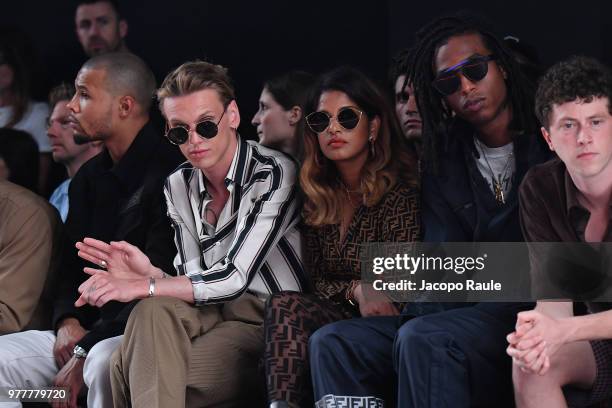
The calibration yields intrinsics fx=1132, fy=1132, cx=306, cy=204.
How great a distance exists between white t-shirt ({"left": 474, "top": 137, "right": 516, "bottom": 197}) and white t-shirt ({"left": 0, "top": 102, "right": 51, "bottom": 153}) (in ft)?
7.28

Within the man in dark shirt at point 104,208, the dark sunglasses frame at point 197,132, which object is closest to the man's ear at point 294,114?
the man in dark shirt at point 104,208

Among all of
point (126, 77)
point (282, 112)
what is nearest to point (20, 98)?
point (126, 77)

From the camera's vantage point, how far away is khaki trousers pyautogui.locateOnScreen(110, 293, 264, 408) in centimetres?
334

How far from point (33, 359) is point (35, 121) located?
149cm

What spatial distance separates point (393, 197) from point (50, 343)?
138 cm

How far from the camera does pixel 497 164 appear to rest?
11.7 ft

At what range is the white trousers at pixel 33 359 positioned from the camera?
11.9ft

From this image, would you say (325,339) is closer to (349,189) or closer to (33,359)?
(349,189)

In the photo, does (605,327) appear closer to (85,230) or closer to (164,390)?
(164,390)

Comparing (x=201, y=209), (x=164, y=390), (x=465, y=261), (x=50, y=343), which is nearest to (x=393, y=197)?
(x=465, y=261)

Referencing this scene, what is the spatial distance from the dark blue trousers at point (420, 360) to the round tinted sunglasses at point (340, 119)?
0.66m

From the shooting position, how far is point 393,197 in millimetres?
3645

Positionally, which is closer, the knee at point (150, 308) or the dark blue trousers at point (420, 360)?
the dark blue trousers at point (420, 360)

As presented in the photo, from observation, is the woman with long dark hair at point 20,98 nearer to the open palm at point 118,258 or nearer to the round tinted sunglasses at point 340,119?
the open palm at point 118,258
